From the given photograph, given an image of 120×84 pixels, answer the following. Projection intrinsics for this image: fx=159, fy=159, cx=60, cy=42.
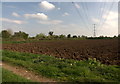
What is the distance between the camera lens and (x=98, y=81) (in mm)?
6812

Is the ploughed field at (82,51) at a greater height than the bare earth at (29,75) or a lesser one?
greater

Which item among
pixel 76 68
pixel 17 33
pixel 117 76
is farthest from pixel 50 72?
pixel 17 33

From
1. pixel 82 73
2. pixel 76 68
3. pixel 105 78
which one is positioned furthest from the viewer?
pixel 76 68

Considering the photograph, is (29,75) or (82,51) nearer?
(29,75)

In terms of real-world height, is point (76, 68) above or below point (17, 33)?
below

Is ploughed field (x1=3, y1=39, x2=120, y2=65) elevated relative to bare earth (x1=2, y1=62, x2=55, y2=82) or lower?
elevated

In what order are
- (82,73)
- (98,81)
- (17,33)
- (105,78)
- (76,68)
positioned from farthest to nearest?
1. (17,33)
2. (76,68)
3. (82,73)
4. (105,78)
5. (98,81)

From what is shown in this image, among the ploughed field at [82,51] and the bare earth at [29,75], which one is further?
the ploughed field at [82,51]

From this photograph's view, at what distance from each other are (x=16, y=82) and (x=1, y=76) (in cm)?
112

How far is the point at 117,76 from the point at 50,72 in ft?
10.8

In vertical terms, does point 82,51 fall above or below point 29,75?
above

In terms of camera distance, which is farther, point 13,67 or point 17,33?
point 17,33

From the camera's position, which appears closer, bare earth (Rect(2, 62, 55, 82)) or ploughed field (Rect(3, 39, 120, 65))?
bare earth (Rect(2, 62, 55, 82))

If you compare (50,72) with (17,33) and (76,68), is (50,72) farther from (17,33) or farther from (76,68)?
(17,33)
